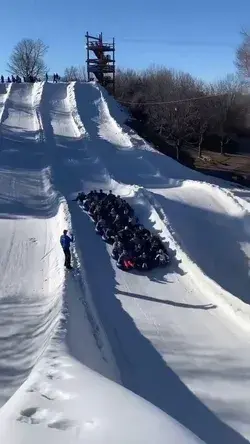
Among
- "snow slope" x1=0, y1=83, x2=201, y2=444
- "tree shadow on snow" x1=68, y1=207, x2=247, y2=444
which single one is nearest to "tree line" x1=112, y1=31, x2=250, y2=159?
"snow slope" x1=0, y1=83, x2=201, y2=444

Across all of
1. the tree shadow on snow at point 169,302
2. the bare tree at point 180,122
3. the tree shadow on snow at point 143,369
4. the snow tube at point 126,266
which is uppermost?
the bare tree at point 180,122

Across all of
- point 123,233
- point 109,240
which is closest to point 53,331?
point 123,233

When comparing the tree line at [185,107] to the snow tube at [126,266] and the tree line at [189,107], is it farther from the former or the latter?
the snow tube at [126,266]

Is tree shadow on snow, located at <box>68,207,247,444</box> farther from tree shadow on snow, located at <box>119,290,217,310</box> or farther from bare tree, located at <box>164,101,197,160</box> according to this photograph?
bare tree, located at <box>164,101,197,160</box>

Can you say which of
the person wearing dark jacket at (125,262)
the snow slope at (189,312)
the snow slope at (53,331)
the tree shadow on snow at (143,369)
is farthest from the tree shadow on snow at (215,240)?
the snow slope at (53,331)

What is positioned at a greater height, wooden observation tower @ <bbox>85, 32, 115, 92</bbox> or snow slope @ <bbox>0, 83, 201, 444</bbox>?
wooden observation tower @ <bbox>85, 32, 115, 92</bbox>

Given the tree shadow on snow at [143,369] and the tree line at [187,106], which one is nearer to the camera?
the tree shadow on snow at [143,369]

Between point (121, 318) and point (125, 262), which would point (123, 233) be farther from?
point (121, 318)

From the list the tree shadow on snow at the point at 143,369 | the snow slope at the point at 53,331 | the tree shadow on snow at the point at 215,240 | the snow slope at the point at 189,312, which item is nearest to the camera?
the snow slope at the point at 53,331
